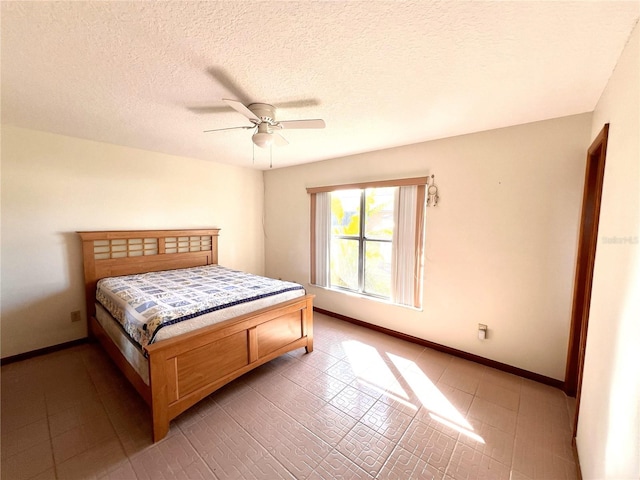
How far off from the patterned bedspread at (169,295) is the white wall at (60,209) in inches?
19.1

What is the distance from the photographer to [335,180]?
3.72 metres

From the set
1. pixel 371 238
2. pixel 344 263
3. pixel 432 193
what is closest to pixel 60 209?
pixel 344 263

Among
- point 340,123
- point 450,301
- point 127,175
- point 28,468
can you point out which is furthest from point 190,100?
point 450,301

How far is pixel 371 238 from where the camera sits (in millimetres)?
3492

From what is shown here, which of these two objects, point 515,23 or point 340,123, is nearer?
point 515,23

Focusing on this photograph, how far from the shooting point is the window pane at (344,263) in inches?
146

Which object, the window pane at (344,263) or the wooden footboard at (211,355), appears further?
the window pane at (344,263)

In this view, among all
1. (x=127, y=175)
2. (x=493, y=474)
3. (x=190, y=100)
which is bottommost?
(x=493, y=474)

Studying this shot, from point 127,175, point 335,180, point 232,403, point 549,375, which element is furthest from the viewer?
point 335,180

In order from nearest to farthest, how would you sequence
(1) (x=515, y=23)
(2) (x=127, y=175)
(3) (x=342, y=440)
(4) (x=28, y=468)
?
(1) (x=515, y=23)
(4) (x=28, y=468)
(3) (x=342, y=440)
(2) (x=127, y=175)

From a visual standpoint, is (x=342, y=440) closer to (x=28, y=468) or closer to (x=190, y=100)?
(x=28, y=468)

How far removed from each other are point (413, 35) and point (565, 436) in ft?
8.80

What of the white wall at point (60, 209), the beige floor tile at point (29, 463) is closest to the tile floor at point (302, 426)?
the beige floor tile at point (29, 463)

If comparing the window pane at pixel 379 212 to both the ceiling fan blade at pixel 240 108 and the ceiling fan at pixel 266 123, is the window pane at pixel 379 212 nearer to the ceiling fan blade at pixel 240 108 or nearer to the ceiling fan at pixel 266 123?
the ceiling fan at pixel 266 123
